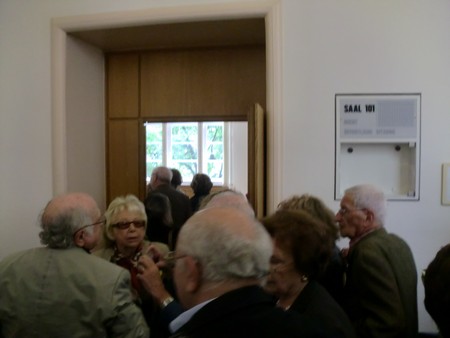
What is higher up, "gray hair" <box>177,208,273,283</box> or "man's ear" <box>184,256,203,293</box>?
"gray hair" <box>177,208,273,283</box>

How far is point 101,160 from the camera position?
13.8 ft

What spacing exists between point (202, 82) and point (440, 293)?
3322 mm

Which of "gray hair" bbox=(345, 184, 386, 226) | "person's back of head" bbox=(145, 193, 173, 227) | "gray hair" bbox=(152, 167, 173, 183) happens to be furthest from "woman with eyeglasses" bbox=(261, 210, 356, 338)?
"gray hair" bbox=(152, 167, 173, 183)

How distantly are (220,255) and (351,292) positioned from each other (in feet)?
3.59

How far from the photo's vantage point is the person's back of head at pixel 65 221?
5.43 ft

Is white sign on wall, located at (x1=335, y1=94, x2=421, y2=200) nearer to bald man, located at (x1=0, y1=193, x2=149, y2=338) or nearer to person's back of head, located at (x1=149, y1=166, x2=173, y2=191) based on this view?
person's back of head, located at (x1=149, y1=166, x2=173, y2=191)

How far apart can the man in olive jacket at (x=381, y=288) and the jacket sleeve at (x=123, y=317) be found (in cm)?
93

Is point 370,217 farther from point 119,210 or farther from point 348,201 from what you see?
point 119,210

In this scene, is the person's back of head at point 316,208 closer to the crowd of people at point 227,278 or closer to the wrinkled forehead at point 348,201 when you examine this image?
the crowd of people at point 227,278

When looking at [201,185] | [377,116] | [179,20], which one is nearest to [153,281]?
[377,116]

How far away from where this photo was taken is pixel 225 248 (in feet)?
3.29

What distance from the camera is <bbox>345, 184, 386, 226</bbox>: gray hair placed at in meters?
2.05

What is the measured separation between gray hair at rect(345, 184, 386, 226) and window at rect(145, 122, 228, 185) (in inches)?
143

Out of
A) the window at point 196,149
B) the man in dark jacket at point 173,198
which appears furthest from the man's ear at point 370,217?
the window at point 196,149
